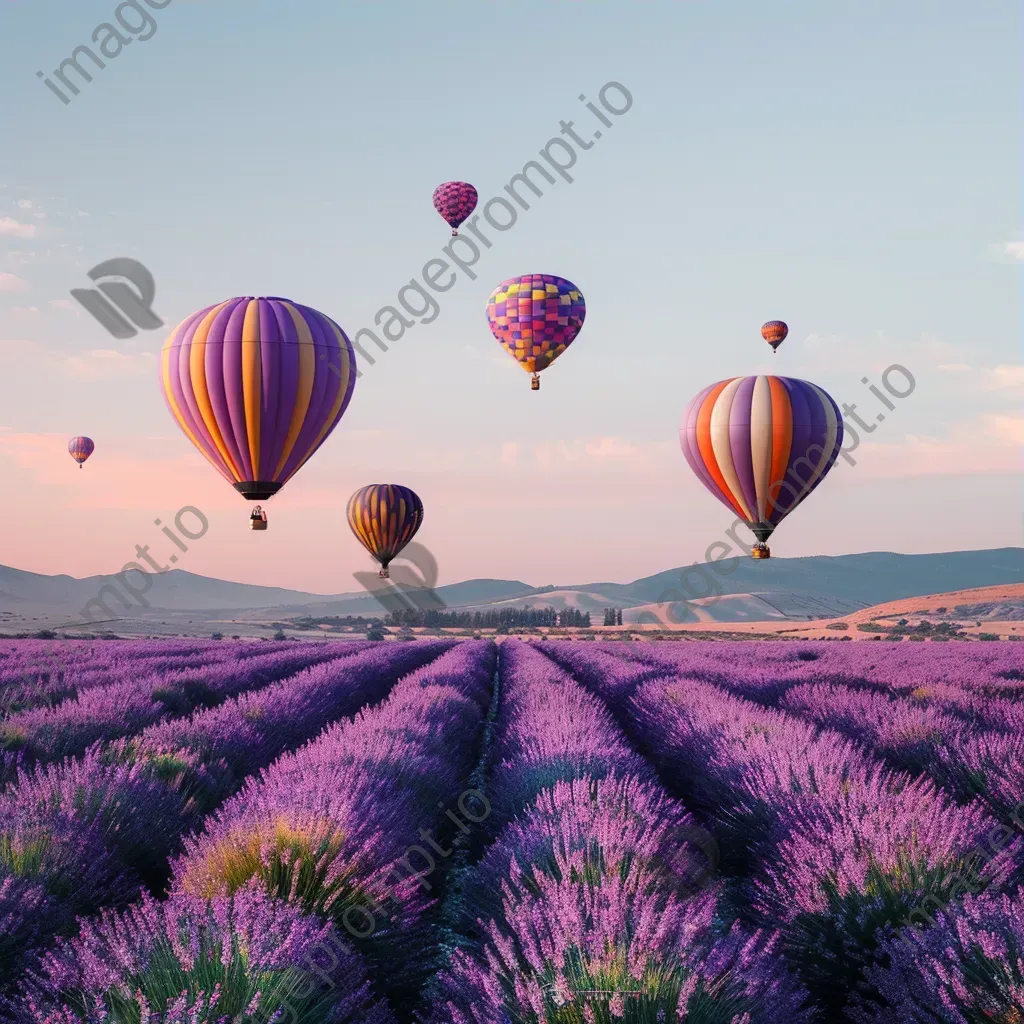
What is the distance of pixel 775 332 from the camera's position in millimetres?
26203

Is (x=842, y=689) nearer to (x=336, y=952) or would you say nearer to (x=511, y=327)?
(x=336, y=952)

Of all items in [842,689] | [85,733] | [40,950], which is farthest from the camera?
[842,689]

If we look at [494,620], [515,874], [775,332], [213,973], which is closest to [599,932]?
[515,874]

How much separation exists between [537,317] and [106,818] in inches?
673

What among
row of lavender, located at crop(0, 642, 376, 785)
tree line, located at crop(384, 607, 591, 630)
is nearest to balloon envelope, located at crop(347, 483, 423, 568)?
row of lavender, located at crop(0, 642, 376, 785)

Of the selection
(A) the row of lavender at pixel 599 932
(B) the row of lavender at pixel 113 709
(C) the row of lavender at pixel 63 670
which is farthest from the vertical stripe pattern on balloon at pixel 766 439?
(A) the row of lavender at pixel 599 932

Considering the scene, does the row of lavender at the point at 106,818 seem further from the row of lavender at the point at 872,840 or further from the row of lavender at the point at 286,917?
the row of lavender at the point at 872,840

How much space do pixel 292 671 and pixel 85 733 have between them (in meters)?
8.70

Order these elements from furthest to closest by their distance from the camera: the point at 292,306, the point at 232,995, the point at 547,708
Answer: the point at 292,306, the point at 547,708, the point at 232,995

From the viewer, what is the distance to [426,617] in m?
93.7

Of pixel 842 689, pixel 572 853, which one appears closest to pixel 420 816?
pixel 572 853

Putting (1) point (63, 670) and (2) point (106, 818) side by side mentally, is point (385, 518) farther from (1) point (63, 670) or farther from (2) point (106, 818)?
(2) point (106, 818)

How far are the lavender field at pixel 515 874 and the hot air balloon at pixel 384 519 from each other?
16.7m

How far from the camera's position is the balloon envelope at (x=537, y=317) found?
19.8m
